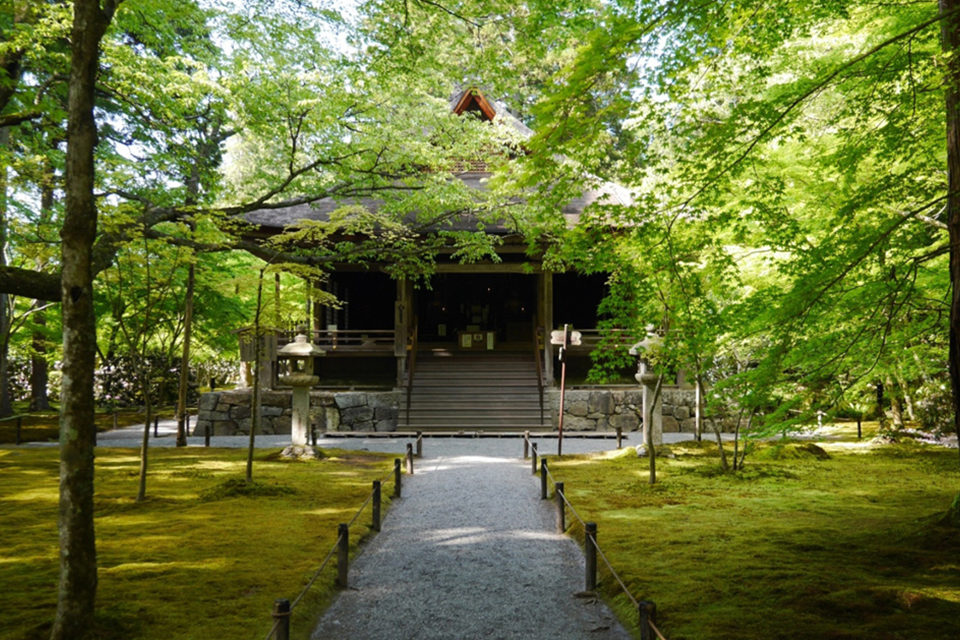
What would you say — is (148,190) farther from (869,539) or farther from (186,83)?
(869,539)

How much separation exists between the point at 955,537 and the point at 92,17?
8434 millimetres

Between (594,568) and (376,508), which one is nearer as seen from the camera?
(594,568)

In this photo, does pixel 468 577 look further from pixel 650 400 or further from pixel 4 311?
pixel 4 311

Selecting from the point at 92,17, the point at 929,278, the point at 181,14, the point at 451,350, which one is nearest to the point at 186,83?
the point at 181,14

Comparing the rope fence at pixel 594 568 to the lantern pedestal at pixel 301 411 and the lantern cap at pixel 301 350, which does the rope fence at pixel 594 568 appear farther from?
the lantern cap at pixel 301 350

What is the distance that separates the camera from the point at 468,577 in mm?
6074

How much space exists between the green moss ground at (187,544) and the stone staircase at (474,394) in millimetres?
5612

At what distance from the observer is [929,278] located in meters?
7.41

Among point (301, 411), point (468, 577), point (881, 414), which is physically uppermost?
point (301, 411)

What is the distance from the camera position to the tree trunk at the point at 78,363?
4.07 meters

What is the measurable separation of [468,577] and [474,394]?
12.6m

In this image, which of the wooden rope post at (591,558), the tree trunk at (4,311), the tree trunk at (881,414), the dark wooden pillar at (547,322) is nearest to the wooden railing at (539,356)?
the dark wooden pillar at (547,322)

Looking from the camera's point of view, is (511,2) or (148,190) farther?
(148,190)

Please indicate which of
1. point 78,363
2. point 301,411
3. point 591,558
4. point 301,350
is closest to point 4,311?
point 301,350
